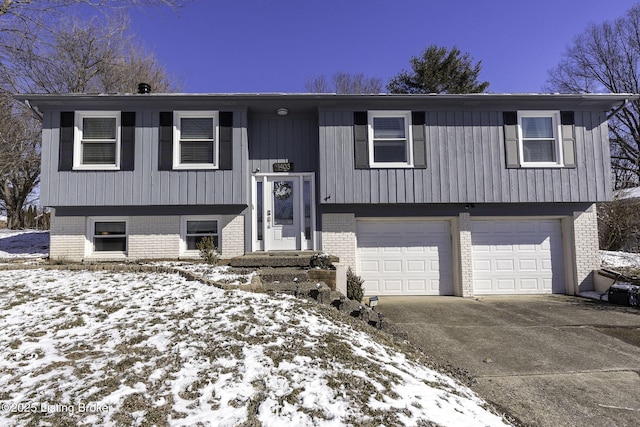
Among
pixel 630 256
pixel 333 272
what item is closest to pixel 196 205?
pixel 333 272

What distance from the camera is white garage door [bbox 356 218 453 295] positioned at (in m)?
9.12

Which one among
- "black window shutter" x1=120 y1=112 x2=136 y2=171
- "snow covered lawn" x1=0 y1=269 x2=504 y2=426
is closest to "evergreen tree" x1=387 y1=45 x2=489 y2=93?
"black window shutter" x1=120 y1=112 x2=136 y2=171

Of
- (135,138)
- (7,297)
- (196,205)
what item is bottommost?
(7,297)

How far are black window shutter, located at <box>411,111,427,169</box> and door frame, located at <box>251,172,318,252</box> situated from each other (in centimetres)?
268

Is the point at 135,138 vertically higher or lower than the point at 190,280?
higher

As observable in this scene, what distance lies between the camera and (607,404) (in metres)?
3.38

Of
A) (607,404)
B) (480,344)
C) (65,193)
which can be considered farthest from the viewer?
(65,193)

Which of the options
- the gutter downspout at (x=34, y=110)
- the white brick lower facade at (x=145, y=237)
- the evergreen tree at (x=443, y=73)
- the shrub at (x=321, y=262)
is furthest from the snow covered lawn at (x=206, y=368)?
the evergreen tree at (x=443, y=73)

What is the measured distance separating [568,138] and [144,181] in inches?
421

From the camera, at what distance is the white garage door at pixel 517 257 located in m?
9.26

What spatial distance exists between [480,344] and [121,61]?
20.4 metres

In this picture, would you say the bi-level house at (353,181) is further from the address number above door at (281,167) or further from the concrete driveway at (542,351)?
the concrete driveway at (542,351)

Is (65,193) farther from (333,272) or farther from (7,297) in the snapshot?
(333,272)

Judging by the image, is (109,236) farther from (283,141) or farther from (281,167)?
(283,141)
